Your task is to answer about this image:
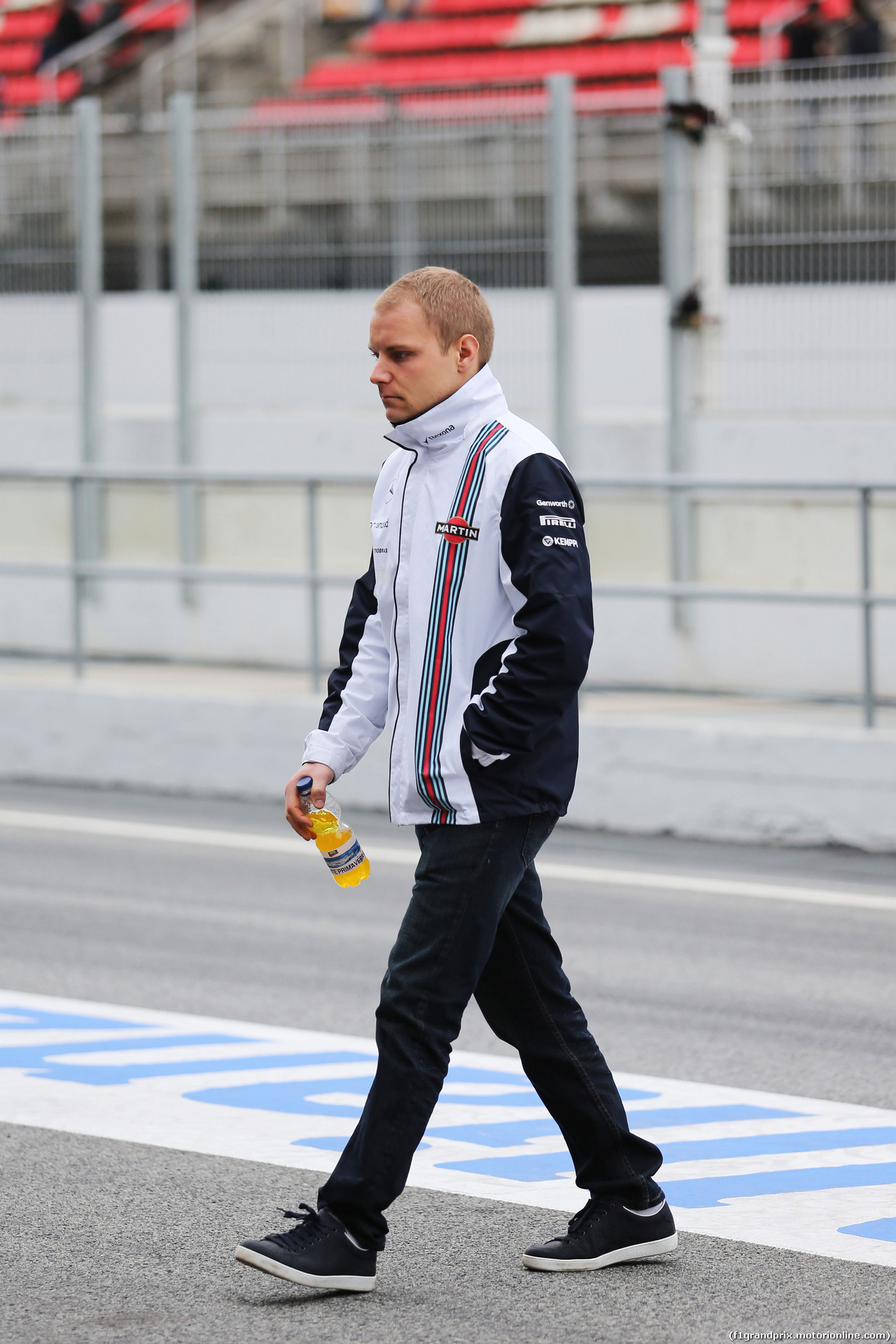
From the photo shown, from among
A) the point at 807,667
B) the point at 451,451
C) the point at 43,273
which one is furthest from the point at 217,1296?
the point at 43,273

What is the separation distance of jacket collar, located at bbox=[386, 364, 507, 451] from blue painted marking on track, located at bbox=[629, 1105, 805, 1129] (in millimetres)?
2057

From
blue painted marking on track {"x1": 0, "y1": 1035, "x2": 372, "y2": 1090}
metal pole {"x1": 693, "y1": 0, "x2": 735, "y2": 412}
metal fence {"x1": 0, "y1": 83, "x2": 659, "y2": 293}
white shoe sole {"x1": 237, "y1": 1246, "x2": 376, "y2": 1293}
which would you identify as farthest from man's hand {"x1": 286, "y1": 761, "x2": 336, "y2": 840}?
metal fence {"x1": 0, "y1": 83, "x2": 659, "y2": 293}

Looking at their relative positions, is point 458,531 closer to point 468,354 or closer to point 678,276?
point 468,354

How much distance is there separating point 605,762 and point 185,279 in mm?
5290

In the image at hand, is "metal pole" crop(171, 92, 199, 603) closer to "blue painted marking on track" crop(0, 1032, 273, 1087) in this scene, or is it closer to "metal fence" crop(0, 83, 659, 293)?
"metal fence" crop(0, 83, 659, 293)

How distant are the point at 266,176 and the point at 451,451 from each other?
11019 mm

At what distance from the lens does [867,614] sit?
10.3 metres

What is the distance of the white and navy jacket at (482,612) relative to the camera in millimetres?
4305

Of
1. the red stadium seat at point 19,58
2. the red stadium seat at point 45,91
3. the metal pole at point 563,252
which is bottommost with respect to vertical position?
the metal pole at point 563,252

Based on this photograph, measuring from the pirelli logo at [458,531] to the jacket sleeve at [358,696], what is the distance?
12.1 inches

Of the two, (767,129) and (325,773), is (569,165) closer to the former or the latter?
(767,129)

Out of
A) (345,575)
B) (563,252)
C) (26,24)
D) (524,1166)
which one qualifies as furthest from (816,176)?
(26,24)

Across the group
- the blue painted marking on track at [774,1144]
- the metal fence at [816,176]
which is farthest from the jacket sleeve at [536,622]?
the metal fence at [816,176]

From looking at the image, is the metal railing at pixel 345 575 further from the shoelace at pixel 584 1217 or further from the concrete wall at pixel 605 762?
the shoelace at pixel 584 1217
